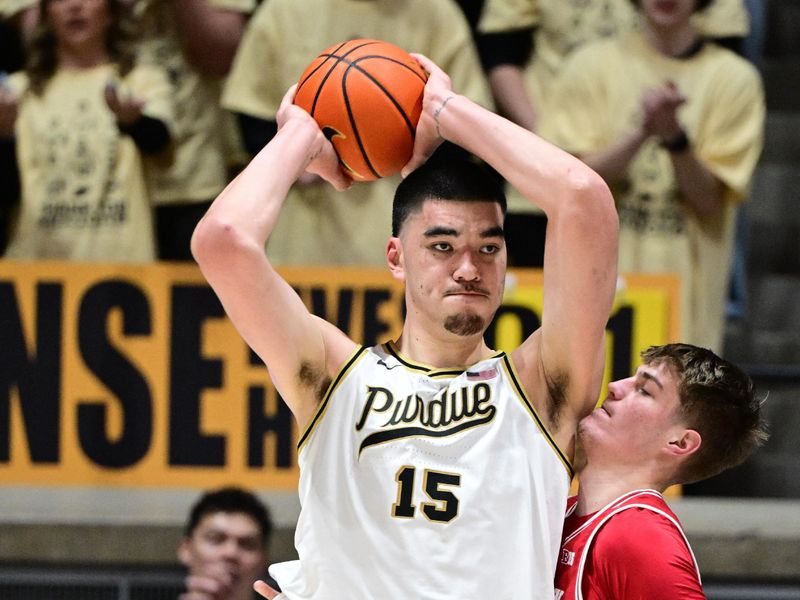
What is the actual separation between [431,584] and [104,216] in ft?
11.1

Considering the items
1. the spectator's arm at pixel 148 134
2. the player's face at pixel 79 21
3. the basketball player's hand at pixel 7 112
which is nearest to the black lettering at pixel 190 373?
the spectator's arm at pixel 148 134

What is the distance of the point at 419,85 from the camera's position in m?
3.36

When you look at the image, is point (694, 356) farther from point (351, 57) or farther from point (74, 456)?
point (74, 456)

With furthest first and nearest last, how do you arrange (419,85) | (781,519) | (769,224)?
1. (769,224)
2. (781,519)
3. (419,85)

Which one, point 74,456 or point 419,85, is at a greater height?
point 419,85

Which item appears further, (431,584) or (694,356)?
(694,356)

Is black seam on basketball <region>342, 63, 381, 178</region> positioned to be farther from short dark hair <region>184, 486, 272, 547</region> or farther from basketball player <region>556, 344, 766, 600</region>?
short dark hair <region>184, 486, 272, 547</region>

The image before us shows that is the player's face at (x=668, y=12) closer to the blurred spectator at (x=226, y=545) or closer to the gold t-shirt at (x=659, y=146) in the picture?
the gold t-shirt at (x=659, y=146)

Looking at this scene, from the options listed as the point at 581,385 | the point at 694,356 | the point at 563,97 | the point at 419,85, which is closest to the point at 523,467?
the point at 581,385

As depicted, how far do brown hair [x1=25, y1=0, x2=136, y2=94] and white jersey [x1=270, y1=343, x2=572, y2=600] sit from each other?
3222 mm

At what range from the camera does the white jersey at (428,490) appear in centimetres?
306

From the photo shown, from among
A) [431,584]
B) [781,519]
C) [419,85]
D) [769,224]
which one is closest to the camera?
[431,584]

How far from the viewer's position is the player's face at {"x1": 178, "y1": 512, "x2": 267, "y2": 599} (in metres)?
5.12

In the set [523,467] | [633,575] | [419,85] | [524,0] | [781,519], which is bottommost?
[781,519]
